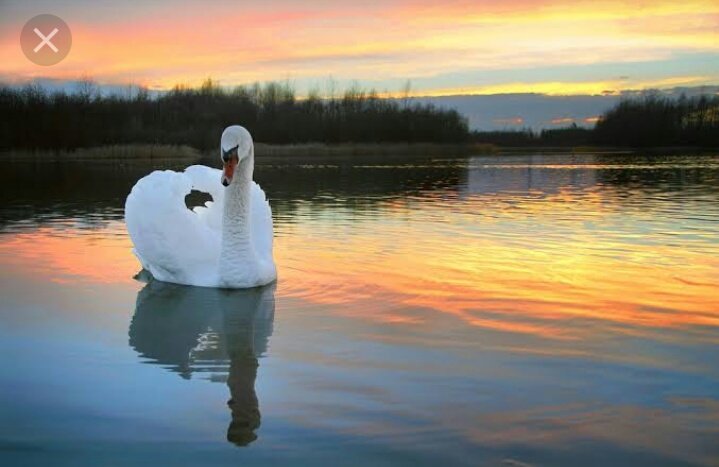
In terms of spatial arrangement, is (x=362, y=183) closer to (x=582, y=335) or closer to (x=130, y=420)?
(x=582, y=335)

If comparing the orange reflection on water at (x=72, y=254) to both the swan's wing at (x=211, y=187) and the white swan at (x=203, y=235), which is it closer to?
the white swan at (x=203, y=235)

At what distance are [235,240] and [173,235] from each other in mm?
604

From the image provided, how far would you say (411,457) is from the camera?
11.2 feet

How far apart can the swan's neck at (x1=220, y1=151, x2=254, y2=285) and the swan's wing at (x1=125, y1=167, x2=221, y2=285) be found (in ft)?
0.66

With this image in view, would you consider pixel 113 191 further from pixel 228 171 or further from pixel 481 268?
pixel 228 171

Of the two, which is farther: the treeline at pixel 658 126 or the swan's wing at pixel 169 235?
the treeline at pixel 658 126

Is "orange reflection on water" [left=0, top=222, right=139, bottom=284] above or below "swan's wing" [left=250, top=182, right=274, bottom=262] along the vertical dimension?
below

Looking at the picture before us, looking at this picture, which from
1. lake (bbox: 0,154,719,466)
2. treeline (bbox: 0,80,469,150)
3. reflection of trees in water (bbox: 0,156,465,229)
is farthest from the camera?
treeline (bbox: 0,80,469,150)

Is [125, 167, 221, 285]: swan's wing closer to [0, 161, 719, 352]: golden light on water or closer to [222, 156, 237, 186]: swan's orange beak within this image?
[0, 161, 719, 352]: golden light on water

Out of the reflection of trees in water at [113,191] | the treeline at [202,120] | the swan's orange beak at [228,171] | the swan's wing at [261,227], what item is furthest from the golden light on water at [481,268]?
the treeline at [202,120]

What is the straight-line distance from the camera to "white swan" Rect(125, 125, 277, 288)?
6.93 meters

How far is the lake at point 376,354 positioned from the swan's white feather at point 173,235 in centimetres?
21

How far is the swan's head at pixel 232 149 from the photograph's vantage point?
639 centimetres

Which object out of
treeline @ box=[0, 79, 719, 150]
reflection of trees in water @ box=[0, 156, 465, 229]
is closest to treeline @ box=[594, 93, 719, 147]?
treeline @ box=[0, 79, 719, 150]
